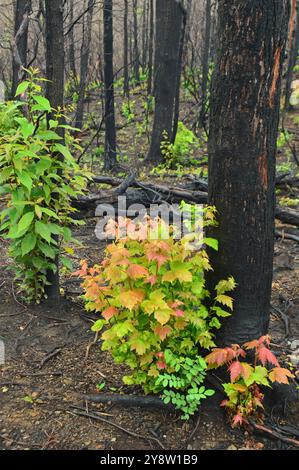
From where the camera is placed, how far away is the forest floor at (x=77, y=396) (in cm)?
290

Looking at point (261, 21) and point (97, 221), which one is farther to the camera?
point (97, 221)

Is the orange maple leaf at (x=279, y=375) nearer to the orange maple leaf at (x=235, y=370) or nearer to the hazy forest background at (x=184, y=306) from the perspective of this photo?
the hazy forest background at (x=184, y=306)

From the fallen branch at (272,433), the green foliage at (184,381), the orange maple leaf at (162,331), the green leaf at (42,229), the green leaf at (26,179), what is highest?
the green leaf at (26,179)

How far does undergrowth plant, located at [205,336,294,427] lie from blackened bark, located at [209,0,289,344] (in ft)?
0.83

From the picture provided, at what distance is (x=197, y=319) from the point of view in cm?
288

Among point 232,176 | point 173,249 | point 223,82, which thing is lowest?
point 173,249

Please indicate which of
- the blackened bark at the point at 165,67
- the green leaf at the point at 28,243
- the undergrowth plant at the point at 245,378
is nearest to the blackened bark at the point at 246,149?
the undergrowth plant at the point at 245,378

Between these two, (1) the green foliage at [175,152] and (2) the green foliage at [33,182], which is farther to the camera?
(1) the green foliage at [175,152]

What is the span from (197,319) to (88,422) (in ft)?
3.39

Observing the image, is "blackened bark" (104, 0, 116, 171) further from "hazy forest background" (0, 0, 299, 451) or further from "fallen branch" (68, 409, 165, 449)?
"fallen branch" (68, 409, 165, 449)

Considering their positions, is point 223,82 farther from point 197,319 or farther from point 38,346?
point 38,346

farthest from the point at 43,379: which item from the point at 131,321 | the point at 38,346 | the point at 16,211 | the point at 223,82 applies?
the point at 223,82

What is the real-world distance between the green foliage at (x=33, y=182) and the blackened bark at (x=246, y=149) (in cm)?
132

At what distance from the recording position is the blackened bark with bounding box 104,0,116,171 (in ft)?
35.6
